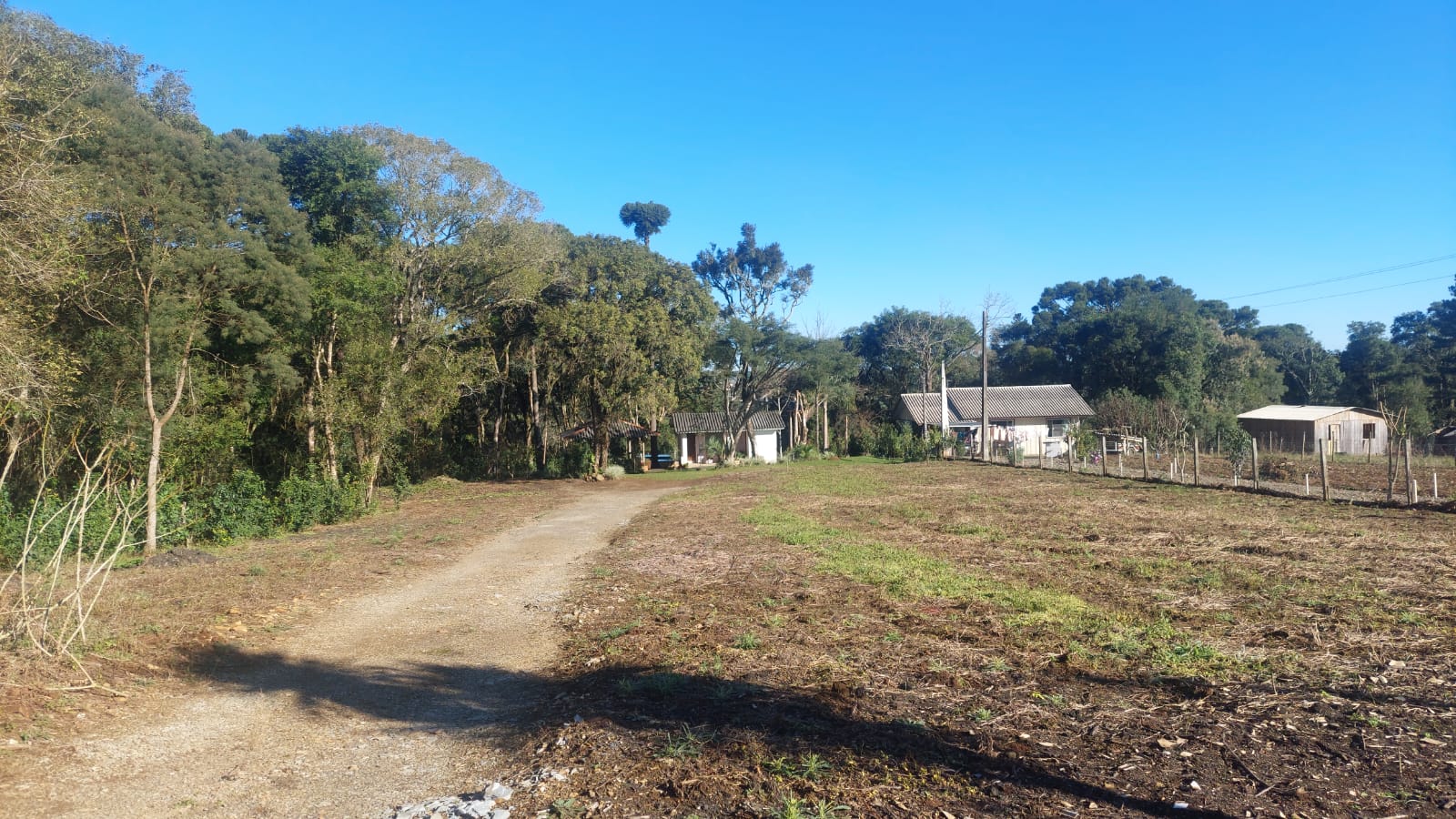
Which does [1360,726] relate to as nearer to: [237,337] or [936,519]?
[936,519]

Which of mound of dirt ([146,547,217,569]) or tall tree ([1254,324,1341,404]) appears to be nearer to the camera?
mound of dirt ([146,547,217,569])

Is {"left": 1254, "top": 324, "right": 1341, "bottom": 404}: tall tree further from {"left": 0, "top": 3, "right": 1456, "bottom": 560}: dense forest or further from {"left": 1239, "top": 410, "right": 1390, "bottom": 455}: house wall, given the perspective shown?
{"left": 1239, "top": 410, "right": 1390, "bottom": 455}: house wall

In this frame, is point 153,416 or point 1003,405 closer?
point 153,416

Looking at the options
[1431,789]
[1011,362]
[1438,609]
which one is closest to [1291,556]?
[1438,609]

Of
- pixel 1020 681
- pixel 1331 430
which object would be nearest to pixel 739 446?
pixel 1331 430

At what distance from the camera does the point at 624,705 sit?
5.68 metres

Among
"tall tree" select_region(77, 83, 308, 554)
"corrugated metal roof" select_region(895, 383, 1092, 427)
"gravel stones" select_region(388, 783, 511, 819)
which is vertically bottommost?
"gravel stones" select_region(388, 783, 511, 819)

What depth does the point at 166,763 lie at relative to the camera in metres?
4.89

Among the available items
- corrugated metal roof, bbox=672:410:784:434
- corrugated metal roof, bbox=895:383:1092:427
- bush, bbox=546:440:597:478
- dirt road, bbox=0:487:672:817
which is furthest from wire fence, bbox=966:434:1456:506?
bush, bbox=546:440:597:478

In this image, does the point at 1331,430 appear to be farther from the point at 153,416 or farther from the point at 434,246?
the point at 153,416

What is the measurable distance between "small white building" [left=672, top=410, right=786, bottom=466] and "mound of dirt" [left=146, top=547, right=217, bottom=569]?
1247 inches

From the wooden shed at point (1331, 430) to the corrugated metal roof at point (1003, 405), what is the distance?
10304mm

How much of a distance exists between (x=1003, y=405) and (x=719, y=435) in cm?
1789

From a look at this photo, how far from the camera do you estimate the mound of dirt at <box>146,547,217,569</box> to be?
Answer: 13.3m
